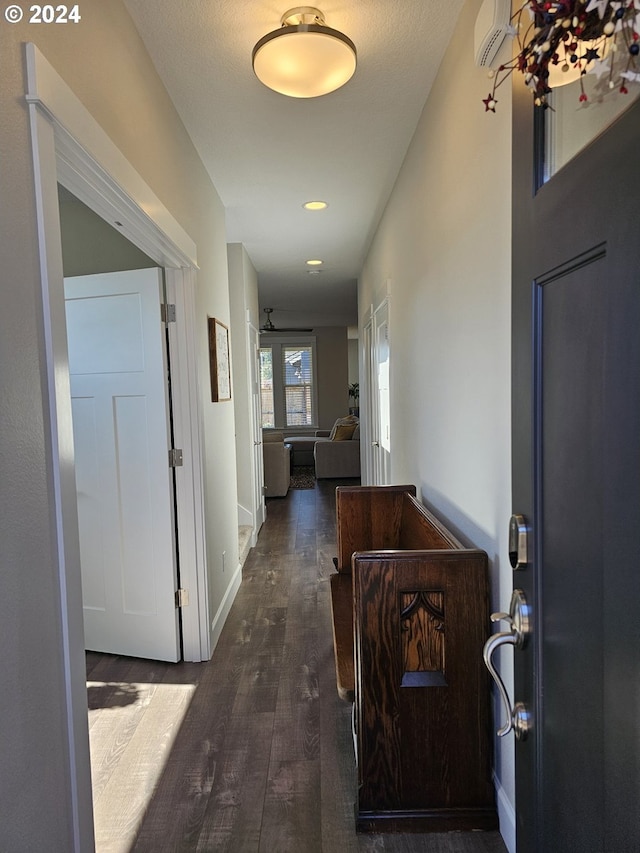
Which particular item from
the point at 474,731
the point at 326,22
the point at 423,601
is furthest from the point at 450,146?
the point at 474,731

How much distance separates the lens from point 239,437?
16.2 feet

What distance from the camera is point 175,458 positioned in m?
2.71

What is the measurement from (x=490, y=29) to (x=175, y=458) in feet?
7.07

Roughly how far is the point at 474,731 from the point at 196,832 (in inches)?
37.5

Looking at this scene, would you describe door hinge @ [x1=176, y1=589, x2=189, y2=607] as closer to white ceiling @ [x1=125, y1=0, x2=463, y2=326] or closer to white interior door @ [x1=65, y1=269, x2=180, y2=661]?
white interior door @ [x1=65, y1=269, x2=180, y2=661]

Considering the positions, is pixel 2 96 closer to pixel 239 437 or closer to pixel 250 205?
pixel 250 205

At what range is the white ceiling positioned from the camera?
6.12 ft

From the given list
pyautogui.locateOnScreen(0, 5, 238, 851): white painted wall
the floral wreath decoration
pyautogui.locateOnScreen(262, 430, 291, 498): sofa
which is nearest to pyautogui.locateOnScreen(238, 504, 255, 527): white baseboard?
pyautogui.locateOnScreen(262, 430, 291, 498): sofa

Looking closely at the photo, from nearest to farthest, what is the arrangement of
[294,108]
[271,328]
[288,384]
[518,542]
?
[518,542] → [294,108] → [271,328] → [288,384]

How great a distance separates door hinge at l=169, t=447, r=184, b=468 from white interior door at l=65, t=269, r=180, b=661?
0.03m

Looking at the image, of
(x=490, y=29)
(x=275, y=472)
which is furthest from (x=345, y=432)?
(x=490, y=29)

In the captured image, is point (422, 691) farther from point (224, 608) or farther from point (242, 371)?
point (242, 371)

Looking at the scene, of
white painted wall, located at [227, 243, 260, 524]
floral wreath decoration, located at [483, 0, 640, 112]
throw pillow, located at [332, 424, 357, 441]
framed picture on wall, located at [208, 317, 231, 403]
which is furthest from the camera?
throw pillow, located at [332, 424, 357, 441]

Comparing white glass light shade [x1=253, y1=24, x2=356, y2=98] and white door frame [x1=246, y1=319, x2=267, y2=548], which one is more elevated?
white glass light shade [x1=253, y1=24, x2=356, y2=98]
